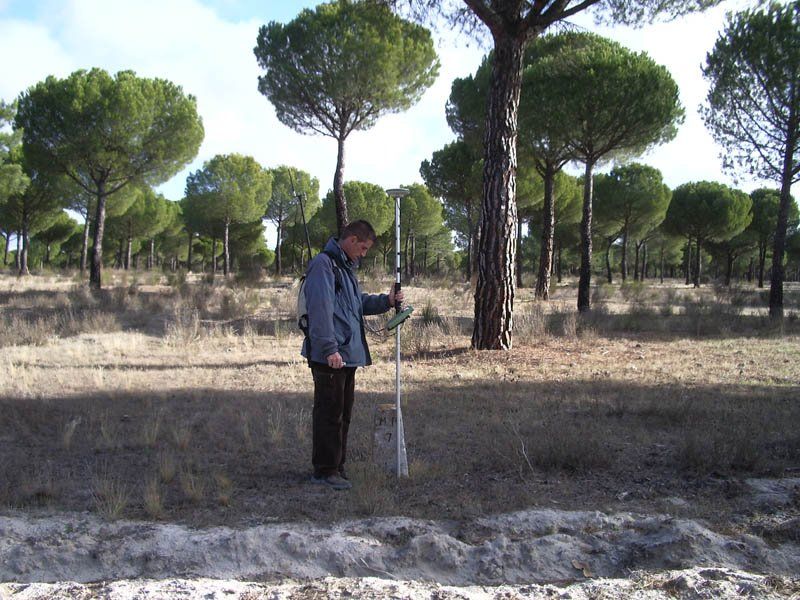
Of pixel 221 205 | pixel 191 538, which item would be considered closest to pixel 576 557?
pixel 191 538

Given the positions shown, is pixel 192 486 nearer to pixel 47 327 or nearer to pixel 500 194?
pixel 500 194

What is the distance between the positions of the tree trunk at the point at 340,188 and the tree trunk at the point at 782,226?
35.8 feet

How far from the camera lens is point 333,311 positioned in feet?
11.5

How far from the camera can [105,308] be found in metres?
13.5

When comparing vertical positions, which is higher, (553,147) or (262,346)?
(553,147)

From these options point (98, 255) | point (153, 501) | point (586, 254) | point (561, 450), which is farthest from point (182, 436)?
point (98, 255)

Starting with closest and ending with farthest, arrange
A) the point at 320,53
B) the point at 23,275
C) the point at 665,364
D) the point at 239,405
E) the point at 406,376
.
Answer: the point at 239,405 < the point at 406,376 < the point at 665,364 < the point at 320,53 < the point at 23,275

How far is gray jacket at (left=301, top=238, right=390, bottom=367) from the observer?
3.42 m

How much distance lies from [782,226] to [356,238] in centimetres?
1546

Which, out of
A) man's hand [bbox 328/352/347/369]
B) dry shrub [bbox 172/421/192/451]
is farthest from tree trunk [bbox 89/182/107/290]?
man's hand [bbox 328/352/347/369]

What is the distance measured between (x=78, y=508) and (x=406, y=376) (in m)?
4.20

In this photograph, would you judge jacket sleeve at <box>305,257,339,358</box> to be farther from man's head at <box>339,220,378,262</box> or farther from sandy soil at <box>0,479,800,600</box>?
sandy soil at <box>0,479,800,600</box>

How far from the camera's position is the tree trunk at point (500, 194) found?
8430 millimetres

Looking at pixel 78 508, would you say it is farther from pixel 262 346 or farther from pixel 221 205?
pixel 221 205
